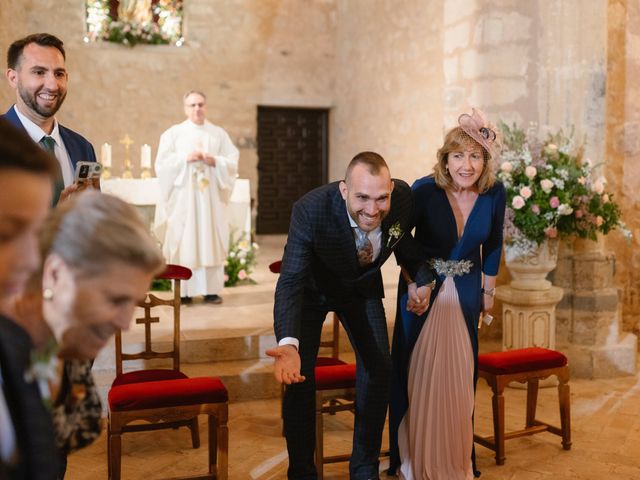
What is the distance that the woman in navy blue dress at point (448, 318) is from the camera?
376 centimetres

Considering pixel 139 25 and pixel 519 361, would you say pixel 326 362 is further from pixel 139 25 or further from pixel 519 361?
pixel 139 25

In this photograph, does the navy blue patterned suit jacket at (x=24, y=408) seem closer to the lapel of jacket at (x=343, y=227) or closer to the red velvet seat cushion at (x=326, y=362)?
the lapel of jacket at (x=343, y=227)

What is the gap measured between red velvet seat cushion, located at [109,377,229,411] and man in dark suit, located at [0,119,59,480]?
8.08 ft

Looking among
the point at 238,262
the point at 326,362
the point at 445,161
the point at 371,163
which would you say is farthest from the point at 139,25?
the point at 371,163

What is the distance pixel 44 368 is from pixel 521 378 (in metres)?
3.63

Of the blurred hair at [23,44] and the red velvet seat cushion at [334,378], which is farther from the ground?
the blurred hair at [23,44]

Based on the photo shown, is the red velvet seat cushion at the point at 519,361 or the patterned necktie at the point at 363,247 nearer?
the patterned necktie at the point at 363,247

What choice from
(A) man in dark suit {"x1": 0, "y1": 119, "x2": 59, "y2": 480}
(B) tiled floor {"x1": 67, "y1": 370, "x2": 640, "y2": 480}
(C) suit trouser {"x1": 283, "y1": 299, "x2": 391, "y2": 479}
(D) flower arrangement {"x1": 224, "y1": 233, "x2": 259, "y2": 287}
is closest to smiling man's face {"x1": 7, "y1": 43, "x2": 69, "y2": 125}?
(C) suit trouser {"x1": 283, "y1": 299, "x2": 391, "y2": 479}

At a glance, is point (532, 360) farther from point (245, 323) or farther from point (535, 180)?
point (245, 323)

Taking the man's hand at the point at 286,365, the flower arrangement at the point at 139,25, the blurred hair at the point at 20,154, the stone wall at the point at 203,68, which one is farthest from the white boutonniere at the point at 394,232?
the flower arrangement at the point at 139,25

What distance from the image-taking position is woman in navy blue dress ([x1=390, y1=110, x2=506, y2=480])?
3.76 meters

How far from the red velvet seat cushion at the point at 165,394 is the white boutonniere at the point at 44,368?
2.47 metres

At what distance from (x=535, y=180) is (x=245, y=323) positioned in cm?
241

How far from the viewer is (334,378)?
12.4ft
